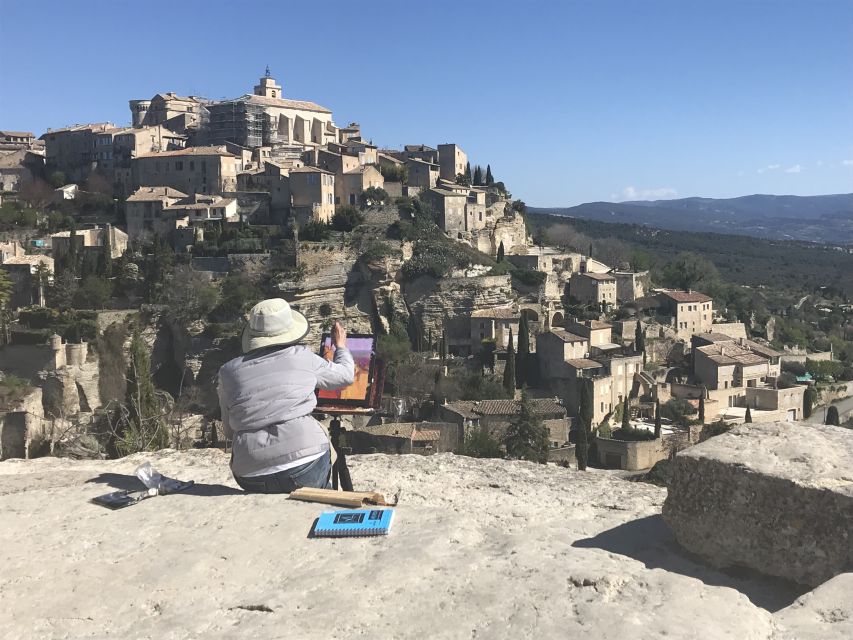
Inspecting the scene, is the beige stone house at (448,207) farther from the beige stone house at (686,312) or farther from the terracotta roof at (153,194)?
the terracotta roof at (153,194)

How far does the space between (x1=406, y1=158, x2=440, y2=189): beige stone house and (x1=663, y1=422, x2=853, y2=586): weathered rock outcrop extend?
142ft

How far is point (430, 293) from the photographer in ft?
129

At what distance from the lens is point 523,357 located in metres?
35.7

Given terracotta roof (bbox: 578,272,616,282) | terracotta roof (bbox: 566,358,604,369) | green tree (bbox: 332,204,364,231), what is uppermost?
green tree (bbox: 332,204,364,231)

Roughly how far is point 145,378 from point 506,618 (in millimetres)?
15397

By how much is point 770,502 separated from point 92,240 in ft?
134

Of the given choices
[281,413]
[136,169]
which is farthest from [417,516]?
[136,169]

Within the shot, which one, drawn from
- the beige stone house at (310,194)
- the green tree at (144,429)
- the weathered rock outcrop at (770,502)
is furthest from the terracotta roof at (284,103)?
the weathered rock outcrop at (770,502)

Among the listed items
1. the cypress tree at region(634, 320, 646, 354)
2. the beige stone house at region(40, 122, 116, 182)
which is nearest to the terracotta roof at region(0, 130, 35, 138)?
the beige stone house at region(40, 122, 116, 182)

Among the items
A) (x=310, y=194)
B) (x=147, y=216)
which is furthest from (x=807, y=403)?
(x=147, y=216)

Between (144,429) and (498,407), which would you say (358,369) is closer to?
(144,429)

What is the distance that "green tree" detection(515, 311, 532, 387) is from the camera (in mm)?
35344

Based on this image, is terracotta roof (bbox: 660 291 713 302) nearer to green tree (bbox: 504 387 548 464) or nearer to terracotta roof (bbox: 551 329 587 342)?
terracotta roof (bbox: 551 329 587 342)

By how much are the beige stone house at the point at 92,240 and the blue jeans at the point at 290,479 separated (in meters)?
36.3
